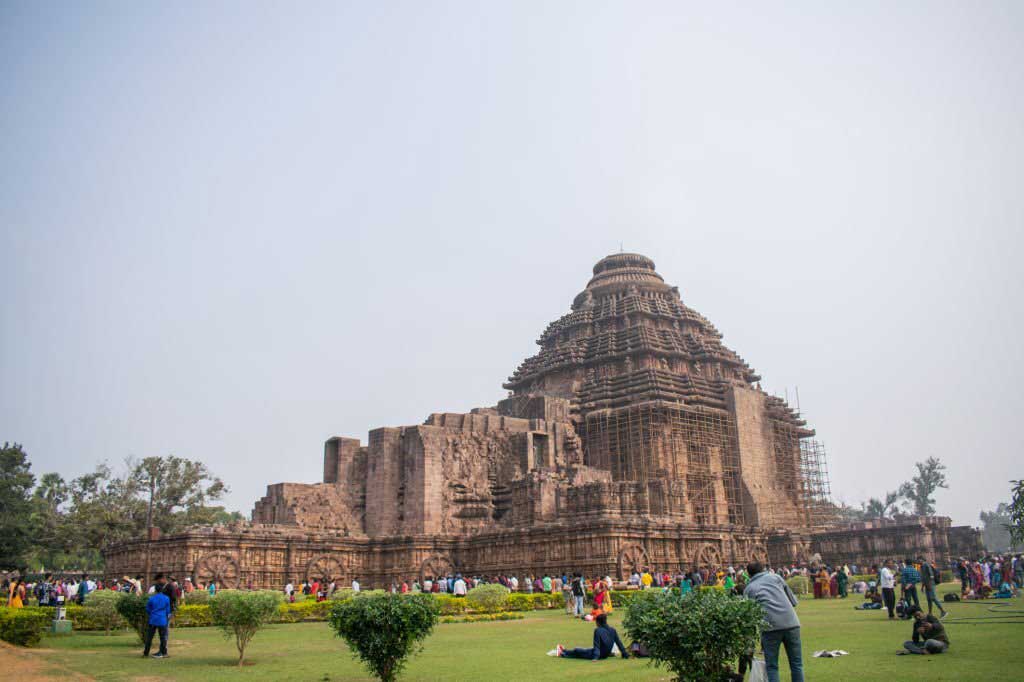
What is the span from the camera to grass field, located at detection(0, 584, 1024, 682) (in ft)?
37.5

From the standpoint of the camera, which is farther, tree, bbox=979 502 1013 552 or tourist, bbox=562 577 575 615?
tree, bbox=979 502 1013 552

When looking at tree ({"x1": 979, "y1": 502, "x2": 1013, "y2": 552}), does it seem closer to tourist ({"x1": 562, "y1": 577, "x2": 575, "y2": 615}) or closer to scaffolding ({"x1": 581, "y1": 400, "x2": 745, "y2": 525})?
scaffolding ({"x1": 581, "y1": 400, "x2": 745, "y2": 525})

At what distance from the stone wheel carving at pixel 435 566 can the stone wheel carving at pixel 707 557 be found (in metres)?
11.9

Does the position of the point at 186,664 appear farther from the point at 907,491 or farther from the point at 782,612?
the point at 907,491

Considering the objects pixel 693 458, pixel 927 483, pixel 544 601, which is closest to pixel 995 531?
pixel 927 483

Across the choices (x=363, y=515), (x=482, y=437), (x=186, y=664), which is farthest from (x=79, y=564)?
(x=186, y=664)

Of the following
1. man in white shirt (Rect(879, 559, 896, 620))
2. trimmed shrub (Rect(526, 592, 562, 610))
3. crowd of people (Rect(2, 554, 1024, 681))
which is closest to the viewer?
crowd of people (Rect(2, 554, 1024, 681))

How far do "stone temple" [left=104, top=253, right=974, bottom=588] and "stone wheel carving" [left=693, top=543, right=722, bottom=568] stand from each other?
102mm

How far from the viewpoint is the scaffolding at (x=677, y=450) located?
158 feet

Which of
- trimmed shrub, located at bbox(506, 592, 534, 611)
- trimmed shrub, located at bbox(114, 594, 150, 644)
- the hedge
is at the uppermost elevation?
trimmed shrub, located at bbox(114, 594, 150, 644)

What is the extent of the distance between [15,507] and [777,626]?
61.8 m

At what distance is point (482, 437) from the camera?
153 feet

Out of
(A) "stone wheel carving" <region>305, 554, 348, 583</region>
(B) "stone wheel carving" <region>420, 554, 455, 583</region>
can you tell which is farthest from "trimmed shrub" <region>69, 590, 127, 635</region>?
(B) "stone wheel carving" <region>420, 554, 455, 583</region>

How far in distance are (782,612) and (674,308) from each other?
5246 centimetres
